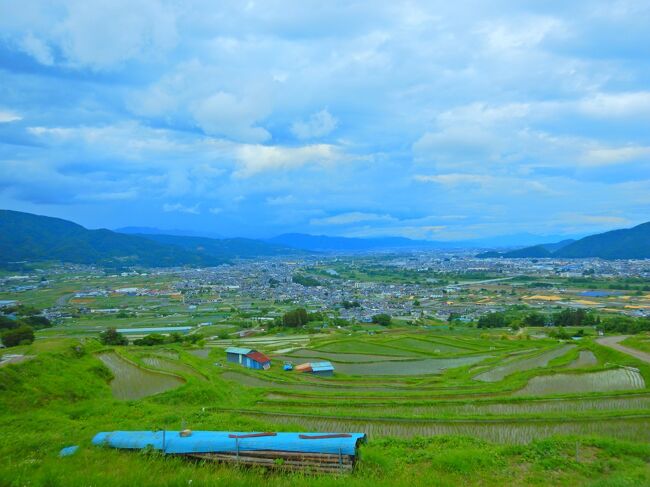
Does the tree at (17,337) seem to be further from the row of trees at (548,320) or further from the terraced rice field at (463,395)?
the row of trees at (548,320)

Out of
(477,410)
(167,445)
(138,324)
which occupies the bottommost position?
(138,324)

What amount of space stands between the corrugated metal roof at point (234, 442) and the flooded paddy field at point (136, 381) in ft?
31.0

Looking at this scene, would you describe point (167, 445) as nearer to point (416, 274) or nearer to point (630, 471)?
point (630, 471)

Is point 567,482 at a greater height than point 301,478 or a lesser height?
lesser

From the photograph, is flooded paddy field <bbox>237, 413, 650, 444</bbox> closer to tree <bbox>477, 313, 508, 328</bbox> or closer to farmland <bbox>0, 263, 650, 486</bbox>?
farmland <bbox>0, 263, 650, 486</bbox>

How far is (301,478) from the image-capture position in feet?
23.6

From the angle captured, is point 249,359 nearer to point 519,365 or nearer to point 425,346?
point 425,346

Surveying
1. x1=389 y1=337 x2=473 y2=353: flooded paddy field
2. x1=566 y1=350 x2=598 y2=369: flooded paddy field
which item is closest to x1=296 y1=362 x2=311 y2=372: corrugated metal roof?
x1=389 y1=337 x2=473 y2=353: flooded paddy field

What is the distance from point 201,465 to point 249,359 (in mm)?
19320

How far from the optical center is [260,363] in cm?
2645

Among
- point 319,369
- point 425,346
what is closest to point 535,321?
point 425,346

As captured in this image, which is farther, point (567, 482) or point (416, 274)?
point (416, 274)

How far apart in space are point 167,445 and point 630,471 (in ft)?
30.6

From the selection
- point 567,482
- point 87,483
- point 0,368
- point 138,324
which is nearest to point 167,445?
point 87,483
